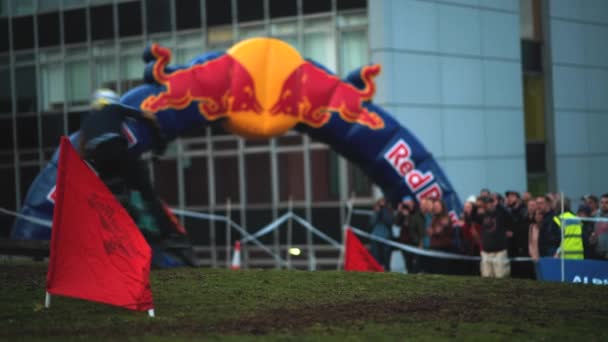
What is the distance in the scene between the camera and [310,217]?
31.6 m

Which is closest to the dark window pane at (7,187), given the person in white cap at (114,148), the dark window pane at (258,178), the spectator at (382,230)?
the dark window pane at (258,178)

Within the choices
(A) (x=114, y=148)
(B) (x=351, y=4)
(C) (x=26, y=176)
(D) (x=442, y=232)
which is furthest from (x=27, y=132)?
(A) (x=114, y=148)

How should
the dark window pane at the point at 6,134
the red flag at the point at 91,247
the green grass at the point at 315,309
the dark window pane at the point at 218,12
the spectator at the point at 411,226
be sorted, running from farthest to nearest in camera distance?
the dark window pane at the point at 6,134 < the dark window pane at the point at 218,12 < the spectator at the point at 411,226 < the red flag at the point at 91,247 < the green grass at the point at 315,309

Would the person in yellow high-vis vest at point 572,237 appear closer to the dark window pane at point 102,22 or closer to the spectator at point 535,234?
the spectator at point 535,234

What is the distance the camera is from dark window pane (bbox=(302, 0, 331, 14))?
31.1m

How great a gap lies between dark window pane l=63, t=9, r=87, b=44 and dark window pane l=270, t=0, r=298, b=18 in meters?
6.71

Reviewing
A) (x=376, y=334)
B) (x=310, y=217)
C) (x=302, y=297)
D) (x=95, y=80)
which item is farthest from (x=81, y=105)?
(x=376, y=334)

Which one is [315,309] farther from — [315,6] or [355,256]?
[315,6]

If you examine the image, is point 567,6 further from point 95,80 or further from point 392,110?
point 95,80

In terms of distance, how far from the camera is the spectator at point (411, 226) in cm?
2127

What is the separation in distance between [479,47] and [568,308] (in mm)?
21374

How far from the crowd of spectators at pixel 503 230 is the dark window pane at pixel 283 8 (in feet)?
34.6

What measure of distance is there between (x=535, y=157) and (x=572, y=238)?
60.3ft

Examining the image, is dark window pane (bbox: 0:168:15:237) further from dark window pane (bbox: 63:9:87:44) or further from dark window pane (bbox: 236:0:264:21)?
dark window pane (bbox: 236:0:264:21)
